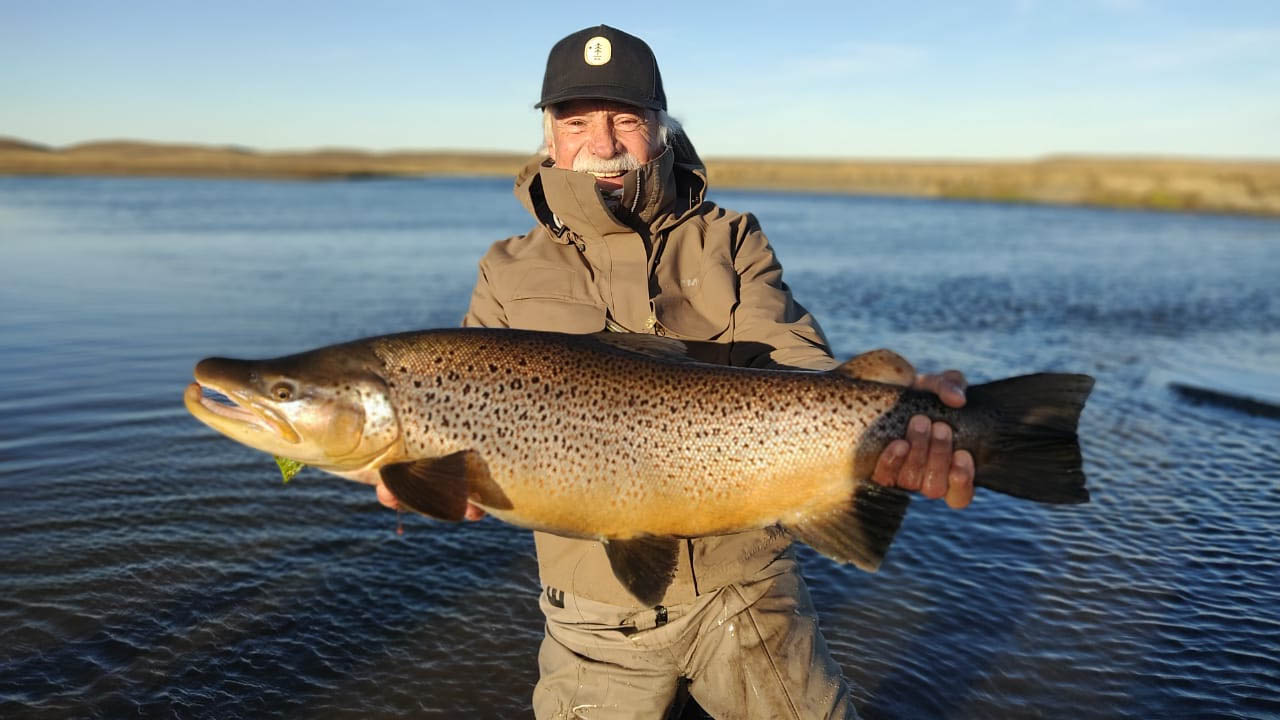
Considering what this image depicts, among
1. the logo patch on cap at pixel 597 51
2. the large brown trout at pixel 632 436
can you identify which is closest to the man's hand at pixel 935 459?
the large brown trout at pixel 632 436

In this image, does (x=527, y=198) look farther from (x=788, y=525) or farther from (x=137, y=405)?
(x=137, y=405)

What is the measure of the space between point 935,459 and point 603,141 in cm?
188

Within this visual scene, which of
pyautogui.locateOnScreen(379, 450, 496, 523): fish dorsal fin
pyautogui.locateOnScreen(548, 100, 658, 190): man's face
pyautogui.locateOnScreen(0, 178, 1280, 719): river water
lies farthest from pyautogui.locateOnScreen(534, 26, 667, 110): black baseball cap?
pyautogui.locateOnScreen(0, 178, 1280, 719): river water

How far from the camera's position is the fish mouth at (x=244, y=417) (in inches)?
120

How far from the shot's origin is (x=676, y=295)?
3629 mm

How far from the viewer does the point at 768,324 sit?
137 inches

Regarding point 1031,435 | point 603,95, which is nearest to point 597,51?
point 603,95

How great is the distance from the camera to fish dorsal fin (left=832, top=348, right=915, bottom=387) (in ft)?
9.87

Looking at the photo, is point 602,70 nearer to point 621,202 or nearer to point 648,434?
point 621,202

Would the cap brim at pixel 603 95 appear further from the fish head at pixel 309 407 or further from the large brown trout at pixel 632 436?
the fish head at pixel 309 407

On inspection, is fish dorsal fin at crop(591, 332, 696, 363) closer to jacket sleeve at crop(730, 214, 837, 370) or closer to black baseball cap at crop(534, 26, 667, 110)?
jacket sleeve at crop(730, 214, 837, 370)

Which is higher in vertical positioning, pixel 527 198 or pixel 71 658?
pixel 527 198

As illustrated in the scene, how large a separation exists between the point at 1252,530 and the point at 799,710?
19.0 feet

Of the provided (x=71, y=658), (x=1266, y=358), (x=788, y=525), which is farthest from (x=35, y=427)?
(x=1266, y=358)
